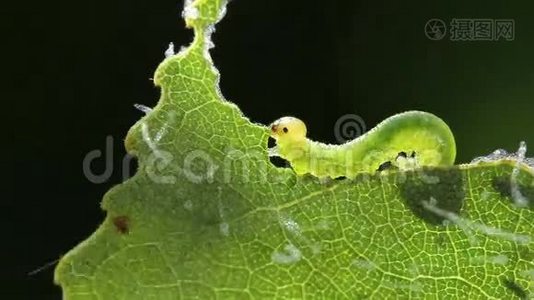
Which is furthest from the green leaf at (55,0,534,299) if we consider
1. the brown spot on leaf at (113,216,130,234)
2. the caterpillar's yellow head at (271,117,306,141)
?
the caterpillar's yellow head at (271,117,306,141)

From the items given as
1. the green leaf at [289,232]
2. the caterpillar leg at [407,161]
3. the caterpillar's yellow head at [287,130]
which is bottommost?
the green leaf at [289,232]

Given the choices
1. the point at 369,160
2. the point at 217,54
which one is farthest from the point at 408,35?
the point at 369,160

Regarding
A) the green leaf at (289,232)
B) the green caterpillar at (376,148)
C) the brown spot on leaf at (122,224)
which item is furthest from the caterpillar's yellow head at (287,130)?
the brown spot on leaf at (122,224)

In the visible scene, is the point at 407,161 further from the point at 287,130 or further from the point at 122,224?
the point at 122,224

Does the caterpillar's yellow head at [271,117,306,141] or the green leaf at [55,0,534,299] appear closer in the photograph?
the green leaf at [55,0,534,299]

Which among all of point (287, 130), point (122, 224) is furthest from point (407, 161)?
point (122, 224)

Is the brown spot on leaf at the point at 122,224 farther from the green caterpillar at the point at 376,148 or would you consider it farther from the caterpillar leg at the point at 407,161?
the caterpillar leg at the point at 407,161

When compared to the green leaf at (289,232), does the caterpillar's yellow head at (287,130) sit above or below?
above

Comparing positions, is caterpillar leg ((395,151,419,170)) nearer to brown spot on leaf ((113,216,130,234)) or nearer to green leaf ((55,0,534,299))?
green leaf ((55,0,534,299))
